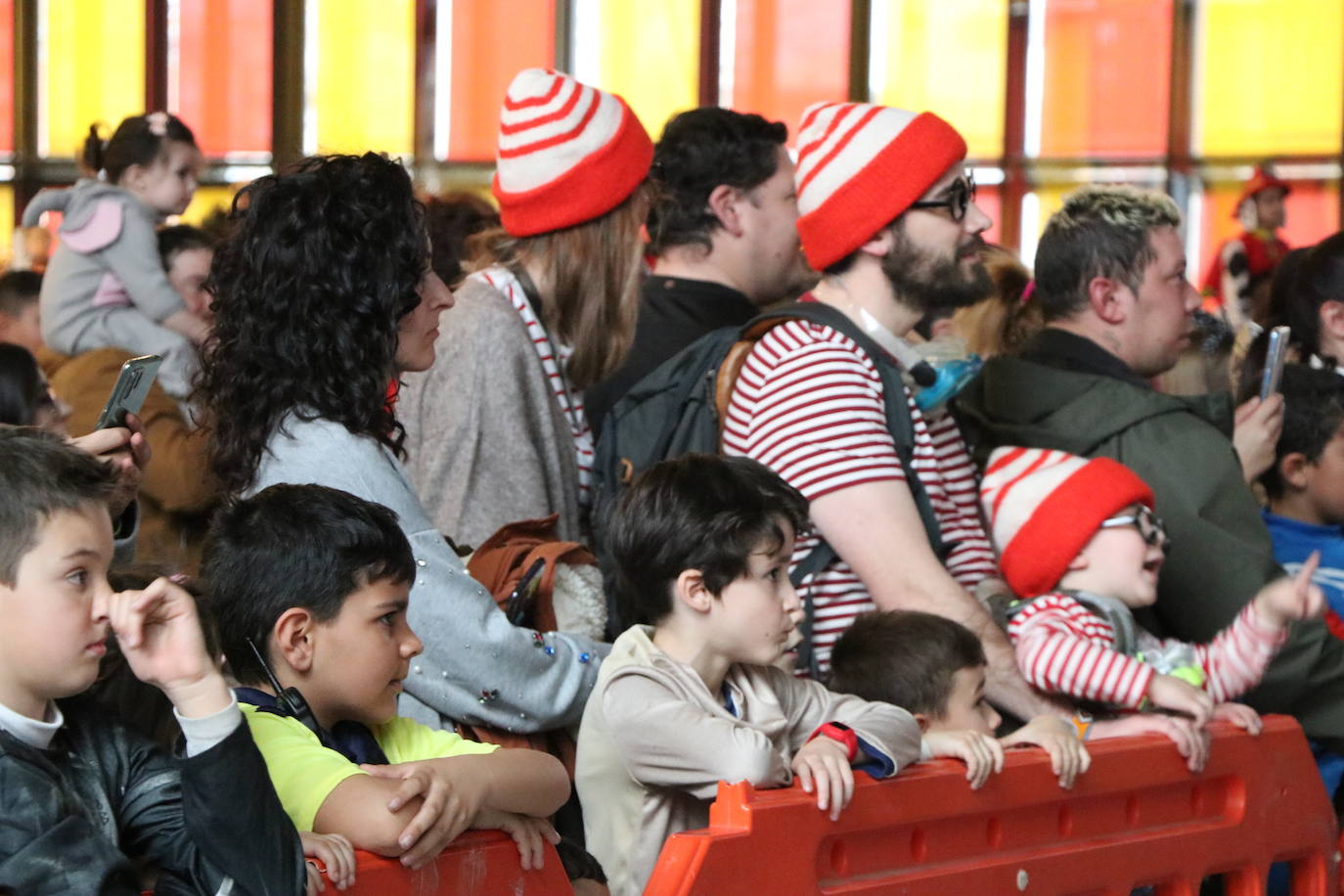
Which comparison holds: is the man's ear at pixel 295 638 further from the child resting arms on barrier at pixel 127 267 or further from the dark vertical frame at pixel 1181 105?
the dark vertical frame at pixel 1181 105

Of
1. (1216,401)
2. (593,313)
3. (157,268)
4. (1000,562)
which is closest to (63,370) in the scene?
(157,268)

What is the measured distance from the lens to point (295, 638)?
6.48 ft

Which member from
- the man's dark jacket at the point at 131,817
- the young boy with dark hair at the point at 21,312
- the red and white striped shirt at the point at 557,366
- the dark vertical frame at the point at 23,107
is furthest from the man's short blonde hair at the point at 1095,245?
the dark vertical frame at the point at 23,107

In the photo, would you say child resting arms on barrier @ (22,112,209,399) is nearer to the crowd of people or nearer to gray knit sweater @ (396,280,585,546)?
the crowd of people

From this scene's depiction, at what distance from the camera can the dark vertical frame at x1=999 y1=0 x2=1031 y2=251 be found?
11406 mm

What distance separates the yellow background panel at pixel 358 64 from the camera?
1078 centimetres

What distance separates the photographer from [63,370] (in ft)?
14.5

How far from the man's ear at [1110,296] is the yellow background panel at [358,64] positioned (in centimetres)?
782

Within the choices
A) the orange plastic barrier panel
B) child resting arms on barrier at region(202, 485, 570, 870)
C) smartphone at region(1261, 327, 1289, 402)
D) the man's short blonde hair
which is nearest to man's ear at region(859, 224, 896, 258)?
the man's short blonde hair

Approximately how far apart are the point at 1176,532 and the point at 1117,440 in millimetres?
215

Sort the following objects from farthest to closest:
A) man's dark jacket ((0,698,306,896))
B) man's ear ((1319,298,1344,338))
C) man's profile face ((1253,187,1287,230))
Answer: man's profile face ((1253,187,1287,230)) < man's ear ((1319,298,1344,338)) < man's dark jacket ((0,698,306,896))

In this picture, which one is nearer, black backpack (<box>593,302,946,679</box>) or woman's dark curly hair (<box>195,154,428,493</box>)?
woman's dark curly hair (<box>195,154,428,493</box>)

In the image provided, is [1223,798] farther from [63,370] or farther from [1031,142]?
[1031,142]

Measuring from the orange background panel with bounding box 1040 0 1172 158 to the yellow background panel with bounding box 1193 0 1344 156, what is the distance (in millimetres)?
309
